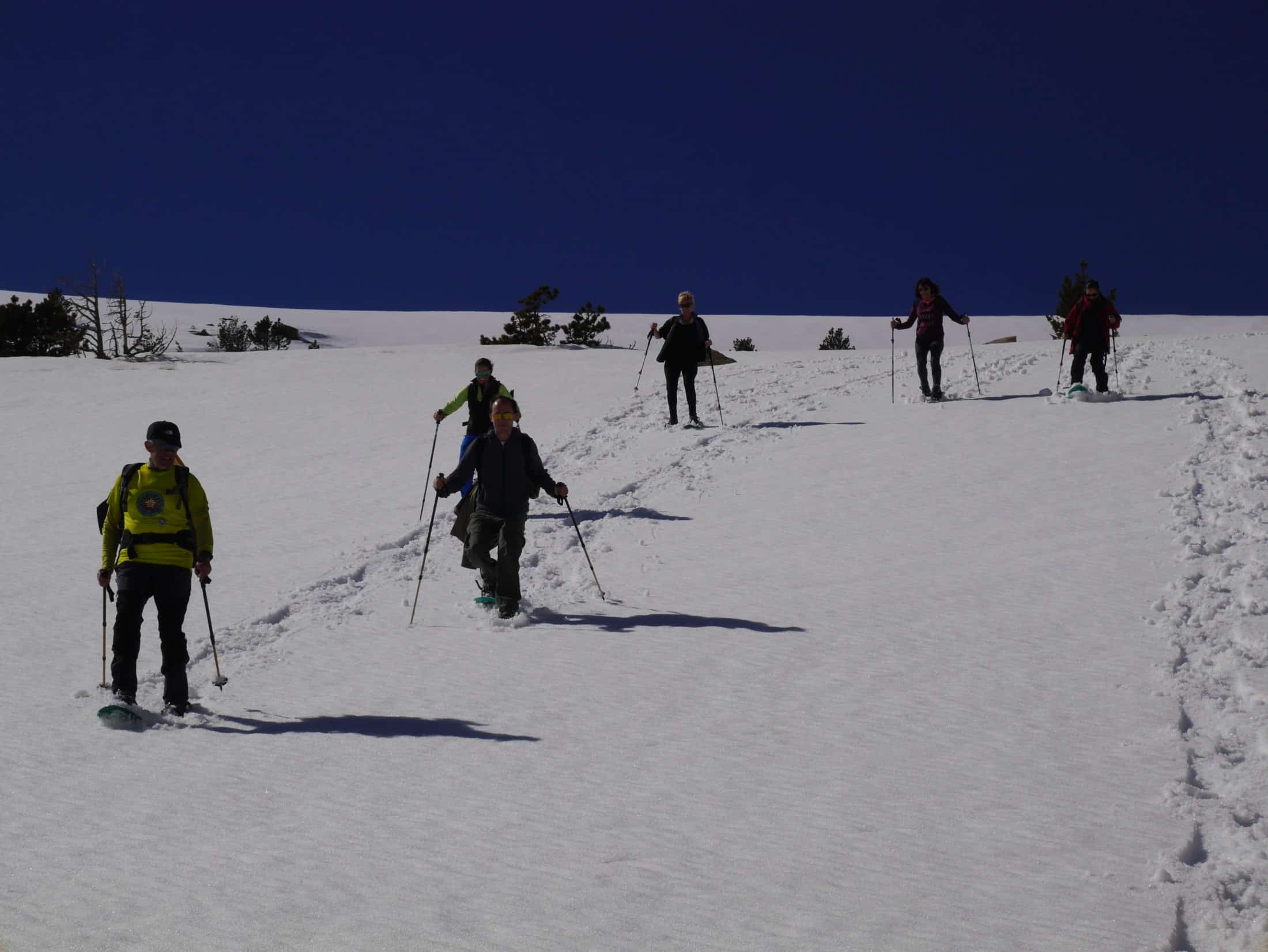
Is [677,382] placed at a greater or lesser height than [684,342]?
lesser

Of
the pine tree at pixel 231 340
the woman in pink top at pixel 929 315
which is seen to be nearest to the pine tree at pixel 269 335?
the pine tree at pixel 231 340

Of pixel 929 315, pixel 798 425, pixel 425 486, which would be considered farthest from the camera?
pixel 798 425

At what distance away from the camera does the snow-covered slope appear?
12.9 ft

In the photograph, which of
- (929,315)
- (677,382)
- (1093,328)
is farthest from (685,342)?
(1093,328)

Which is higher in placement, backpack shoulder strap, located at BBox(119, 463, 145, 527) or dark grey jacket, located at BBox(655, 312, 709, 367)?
dark grey jacket, located at BBox(655, 312, 709, 367)

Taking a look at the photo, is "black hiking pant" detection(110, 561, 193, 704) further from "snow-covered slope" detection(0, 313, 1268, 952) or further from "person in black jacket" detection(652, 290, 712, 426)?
"person in black jacket" detection(652, 290, 712, 426)

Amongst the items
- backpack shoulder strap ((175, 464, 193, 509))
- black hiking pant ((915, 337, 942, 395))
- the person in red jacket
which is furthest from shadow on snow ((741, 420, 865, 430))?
backpack shoulder strap ((175, 464, 193, 509))

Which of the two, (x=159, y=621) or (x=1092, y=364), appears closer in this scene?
(x=159, y=621)

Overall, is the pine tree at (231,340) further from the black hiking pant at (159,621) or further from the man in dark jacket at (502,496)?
the black hiking pant at (159,621)

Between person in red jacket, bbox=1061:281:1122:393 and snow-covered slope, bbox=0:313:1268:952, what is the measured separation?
192 cm

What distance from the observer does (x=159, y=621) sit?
6.19 metres

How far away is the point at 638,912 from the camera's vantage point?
389 cm

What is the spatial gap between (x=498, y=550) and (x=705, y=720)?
2621mm

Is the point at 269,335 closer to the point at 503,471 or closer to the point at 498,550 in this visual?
the point at 503,471
